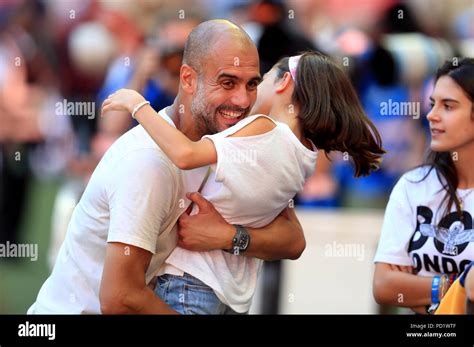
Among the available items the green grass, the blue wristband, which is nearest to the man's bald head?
the blue wristband

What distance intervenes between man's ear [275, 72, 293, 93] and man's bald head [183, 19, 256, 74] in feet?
0.63

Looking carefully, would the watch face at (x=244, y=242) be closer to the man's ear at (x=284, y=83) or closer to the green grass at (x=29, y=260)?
the man's ear at (x=284, y=83)

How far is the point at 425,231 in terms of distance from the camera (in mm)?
3969

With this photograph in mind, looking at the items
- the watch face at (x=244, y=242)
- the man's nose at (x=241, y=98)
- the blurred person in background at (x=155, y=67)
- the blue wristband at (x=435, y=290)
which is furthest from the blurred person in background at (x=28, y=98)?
the blue wristband at (x=435, y=290)

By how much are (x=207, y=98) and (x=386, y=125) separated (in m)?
2.14

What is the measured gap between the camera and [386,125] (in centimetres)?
555

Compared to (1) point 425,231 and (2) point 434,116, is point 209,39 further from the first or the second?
(1) point 425,231

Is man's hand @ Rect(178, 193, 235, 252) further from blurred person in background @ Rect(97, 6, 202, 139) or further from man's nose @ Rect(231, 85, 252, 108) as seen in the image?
blurred person in background @ Rect(97, 6, 202, 139)

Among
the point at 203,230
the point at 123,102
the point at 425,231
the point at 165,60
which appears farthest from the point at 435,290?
the point at 165,60

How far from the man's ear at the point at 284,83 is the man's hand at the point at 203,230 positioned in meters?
0.49

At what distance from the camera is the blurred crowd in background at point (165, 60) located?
18.0 feet

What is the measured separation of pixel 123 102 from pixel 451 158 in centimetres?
134
